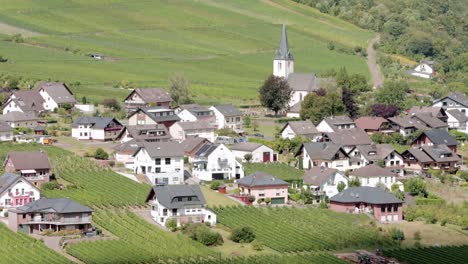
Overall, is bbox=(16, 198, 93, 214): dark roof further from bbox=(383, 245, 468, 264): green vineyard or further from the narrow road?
the narrow road

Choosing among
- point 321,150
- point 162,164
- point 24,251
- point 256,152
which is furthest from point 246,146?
point 24,251

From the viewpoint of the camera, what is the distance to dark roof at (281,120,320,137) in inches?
3044

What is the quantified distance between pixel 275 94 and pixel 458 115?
11389mm

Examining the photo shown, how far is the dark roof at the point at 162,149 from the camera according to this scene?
65375 millimetres

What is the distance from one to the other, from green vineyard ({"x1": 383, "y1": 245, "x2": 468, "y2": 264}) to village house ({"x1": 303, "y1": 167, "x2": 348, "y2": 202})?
29.2ft

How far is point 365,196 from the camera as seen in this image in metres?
61.8

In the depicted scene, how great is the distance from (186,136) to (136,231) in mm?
21084

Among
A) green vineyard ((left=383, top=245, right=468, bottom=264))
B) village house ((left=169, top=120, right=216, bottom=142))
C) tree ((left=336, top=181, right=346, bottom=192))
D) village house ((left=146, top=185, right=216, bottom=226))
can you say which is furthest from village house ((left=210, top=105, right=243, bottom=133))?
green vineyard ((left=383, top=245, right=468, bottom=264))

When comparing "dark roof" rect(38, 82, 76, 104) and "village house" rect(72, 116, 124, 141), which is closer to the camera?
"village house" rect(72, 116, 124, 141)

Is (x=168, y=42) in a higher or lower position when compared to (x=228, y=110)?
higher

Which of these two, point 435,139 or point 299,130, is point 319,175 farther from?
point 435,139

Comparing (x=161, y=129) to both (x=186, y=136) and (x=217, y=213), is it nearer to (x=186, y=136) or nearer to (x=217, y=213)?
(x=186, y=136)

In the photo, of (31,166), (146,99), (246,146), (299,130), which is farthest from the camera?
(146,99)

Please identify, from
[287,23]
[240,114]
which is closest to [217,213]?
[240,114]
